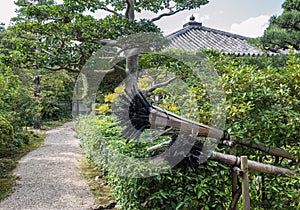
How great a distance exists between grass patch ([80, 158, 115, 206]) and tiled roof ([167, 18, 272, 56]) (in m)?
2.95

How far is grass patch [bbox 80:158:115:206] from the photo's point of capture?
10.6ft

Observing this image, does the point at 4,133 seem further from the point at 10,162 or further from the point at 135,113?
the point at 135,113

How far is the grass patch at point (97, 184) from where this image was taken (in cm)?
322

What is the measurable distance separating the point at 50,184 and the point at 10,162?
5.74 feet

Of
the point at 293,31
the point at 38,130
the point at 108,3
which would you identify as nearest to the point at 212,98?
the point at 293,31

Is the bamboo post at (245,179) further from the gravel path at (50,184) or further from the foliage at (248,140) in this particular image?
the gravel path at (50,184)

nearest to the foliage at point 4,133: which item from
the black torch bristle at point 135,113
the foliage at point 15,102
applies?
the foliage at point 15,102

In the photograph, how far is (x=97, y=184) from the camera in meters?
3.79

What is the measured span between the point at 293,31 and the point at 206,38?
121 inches

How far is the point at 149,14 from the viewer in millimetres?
4914

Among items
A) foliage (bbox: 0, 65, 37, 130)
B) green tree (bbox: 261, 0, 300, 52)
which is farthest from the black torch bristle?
foliage (bbox: 0, 65, 37, 130)

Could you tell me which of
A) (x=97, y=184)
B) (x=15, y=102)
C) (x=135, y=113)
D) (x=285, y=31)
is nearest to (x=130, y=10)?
(x=285, y=31)

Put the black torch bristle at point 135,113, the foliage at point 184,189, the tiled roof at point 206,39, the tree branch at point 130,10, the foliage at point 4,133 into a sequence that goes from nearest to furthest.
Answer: the black torch bristle at point 135,113, the foliage at point 184,189, the foliage at point 4,133, the tree branch at point 130,10, the tiled roof at point 206,39

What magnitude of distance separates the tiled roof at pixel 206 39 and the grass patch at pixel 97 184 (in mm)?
2946
